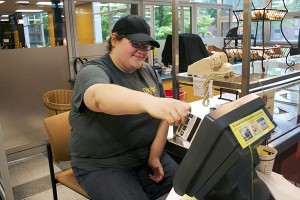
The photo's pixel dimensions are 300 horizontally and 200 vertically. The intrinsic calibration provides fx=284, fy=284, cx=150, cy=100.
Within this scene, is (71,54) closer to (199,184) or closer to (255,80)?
(255,80)

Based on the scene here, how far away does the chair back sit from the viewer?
174cm

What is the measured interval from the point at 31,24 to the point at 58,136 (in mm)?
2067

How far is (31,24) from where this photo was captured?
3.30m

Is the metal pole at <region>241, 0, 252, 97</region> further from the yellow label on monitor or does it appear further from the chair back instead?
the chair back

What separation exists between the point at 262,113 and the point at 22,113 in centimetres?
321

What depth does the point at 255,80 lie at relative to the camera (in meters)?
1.29

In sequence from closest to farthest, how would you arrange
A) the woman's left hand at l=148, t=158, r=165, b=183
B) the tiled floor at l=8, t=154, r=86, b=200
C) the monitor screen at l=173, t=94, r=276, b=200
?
the monitor screen at l=173, t=94, r=276, b=200 < the woman's left hand at l=148, t=158, r=165, b=183 < the tiled floor at l=8, t=154, r=86, b=200

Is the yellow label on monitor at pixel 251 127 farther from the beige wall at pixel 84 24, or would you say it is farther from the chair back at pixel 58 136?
the beige wall at pixel 84 24

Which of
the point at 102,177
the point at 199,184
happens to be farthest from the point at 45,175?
the point at 199,184

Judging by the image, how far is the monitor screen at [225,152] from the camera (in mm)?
528

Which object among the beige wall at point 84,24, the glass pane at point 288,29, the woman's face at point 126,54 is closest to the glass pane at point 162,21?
the beige wall at point 84,24

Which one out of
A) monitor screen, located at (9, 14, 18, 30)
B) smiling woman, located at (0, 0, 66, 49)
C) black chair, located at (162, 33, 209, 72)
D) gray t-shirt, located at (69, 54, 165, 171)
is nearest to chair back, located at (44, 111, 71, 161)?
gray t-shirt, located at (69, 54, 165, 171)

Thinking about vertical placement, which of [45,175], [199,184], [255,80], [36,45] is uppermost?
[36,45]

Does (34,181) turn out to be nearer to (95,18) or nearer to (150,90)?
(150,90)
